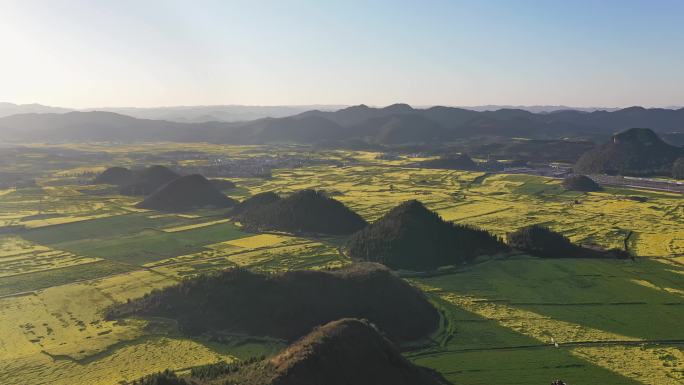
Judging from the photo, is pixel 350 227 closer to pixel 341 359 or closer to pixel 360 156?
pixel 341 359

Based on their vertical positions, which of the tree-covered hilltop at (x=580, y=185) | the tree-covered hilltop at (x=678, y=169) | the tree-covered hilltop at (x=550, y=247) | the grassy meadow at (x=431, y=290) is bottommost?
the grassy meadow at (x=431, y=290)

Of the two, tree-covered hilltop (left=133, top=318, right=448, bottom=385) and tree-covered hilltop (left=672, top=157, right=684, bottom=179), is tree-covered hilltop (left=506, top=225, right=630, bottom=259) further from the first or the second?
tree-covered hilltop (left=672, top=157, right=684, bottom=179)

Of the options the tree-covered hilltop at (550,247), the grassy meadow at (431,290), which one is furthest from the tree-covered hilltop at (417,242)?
the tree-covered hilltop at (550,247)

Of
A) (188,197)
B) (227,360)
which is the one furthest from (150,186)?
(227,360)

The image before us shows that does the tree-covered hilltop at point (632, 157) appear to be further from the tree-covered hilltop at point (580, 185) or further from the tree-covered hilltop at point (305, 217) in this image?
the tree-covered hilltop at point (305, 217)

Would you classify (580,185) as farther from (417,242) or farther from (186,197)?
(186,197)

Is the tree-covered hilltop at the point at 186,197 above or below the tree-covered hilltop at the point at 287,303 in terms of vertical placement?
above

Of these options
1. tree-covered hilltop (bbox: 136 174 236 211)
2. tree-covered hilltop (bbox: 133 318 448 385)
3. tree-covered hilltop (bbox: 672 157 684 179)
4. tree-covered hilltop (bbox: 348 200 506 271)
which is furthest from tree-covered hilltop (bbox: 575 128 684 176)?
tree-covered hilltop (bbox: 133 318 448 385)
